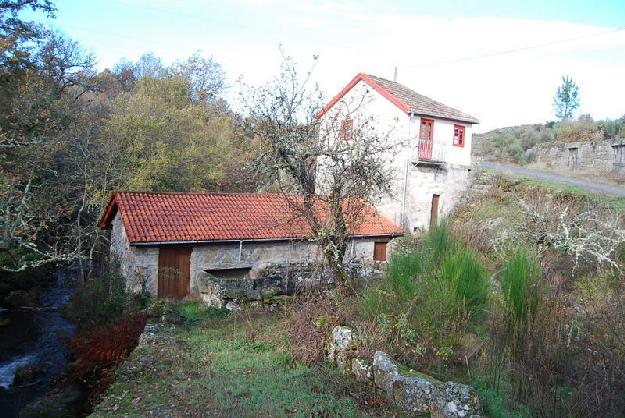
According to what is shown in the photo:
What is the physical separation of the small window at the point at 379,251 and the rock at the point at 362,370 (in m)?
11.2

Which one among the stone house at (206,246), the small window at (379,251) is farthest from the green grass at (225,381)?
the small window at (379,251)

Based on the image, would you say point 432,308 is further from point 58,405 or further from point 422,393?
point 58,405

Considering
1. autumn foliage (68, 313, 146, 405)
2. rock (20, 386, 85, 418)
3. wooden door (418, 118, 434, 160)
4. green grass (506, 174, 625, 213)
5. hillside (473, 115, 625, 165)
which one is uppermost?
hillside (473, 115, 625, 165)

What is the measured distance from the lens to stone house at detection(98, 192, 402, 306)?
13.7m

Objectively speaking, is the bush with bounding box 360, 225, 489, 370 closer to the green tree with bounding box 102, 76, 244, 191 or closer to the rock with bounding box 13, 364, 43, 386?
the rock with bounding box 13, 364, 43, 386

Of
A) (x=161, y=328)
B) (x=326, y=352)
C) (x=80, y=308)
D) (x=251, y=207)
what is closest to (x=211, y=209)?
(x=251, y=207)

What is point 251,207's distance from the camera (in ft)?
57.2

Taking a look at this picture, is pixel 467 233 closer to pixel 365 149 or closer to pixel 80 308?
pixel 365 149

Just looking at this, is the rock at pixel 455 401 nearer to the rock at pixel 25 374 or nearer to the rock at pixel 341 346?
the rock at pixel 341 346

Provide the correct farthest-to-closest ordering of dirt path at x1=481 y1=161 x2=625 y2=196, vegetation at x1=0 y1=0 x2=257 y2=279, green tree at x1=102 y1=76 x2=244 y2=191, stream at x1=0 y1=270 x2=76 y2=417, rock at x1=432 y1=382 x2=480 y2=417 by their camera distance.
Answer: dirt path at x1=481 y1=161 x2=625 y2=196, green tree at x1=102 y1=76 x2=244 y2=191, vegetation at x1=0 y1=0 x2=257 y2=279, stream at x1=0 y1=270 x2=76 y2=417, rock at x1=432 y1=382 x2=480 y2=417

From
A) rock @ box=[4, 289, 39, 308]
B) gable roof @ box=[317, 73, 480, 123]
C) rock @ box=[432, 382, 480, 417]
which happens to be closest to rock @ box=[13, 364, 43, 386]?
rock @ box=[4, 289, 39, 308]

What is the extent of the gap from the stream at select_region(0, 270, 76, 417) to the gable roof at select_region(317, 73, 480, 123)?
13.2 m

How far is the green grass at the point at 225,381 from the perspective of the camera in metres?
6.54

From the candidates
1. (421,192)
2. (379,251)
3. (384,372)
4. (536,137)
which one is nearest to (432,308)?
(384,372)
